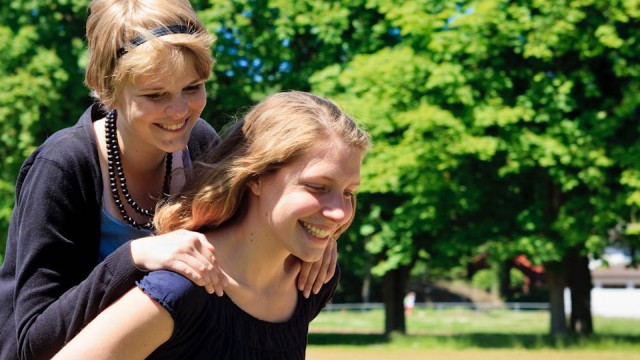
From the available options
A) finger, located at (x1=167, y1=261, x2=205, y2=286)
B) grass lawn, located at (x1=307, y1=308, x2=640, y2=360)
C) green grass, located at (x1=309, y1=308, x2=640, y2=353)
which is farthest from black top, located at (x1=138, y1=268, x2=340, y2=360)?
green grass, located at (x1=309, y1=308, x2=640, y2=353)

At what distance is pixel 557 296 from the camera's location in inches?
920

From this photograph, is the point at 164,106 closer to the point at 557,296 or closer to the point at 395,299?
the point at 557,296

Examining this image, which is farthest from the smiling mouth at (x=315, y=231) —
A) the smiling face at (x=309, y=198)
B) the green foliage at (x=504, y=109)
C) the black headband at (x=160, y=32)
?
the green foliage at (x=504, y=109)

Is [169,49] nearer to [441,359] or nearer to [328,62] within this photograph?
[441,359]

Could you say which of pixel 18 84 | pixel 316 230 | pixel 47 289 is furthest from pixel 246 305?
pixel 18 84

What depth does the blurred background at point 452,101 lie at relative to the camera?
19.9 metres

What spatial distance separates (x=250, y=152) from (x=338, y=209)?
0.29m

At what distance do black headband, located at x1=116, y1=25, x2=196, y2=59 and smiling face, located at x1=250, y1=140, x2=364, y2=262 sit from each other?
0.55 meters

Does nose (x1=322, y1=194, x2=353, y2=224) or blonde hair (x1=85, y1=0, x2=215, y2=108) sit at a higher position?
blonde hair (x1=85, y1=0, x2=215, y2=108)

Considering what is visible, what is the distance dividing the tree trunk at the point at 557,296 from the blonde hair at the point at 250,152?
2147 centimetres

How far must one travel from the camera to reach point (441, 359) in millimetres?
18375

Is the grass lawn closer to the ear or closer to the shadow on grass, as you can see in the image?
the shadow on grass

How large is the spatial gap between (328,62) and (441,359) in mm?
8037

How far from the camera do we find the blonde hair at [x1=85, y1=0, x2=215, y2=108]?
2746 mm
